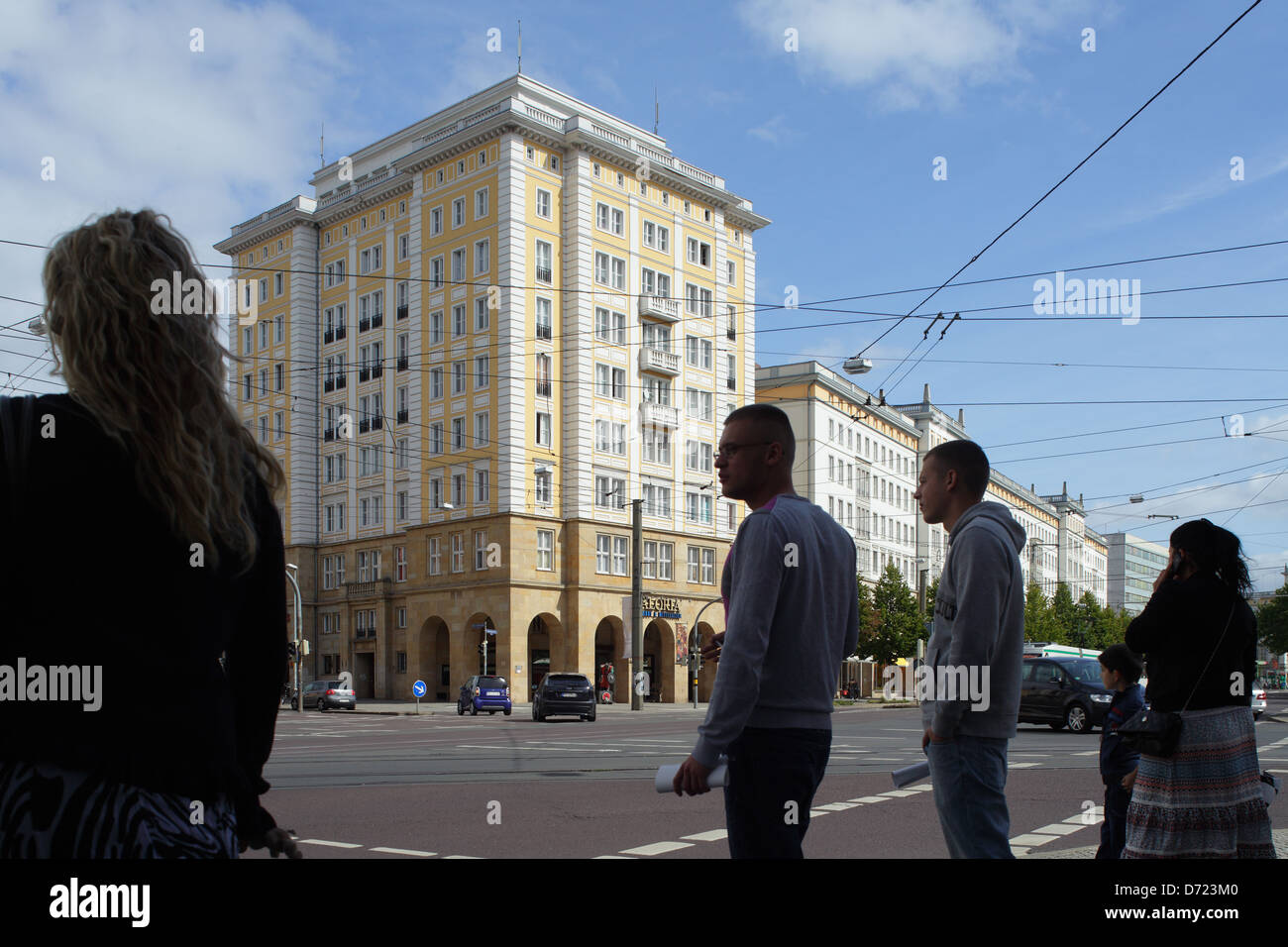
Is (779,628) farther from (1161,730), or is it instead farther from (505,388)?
(505,388)

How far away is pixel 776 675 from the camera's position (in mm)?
3787

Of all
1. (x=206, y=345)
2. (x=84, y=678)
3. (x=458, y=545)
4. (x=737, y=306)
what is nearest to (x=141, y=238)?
(x=206, y=345)

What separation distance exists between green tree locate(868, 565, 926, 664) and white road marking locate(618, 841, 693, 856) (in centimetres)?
5747

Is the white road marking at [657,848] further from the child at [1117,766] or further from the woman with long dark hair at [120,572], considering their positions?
the woman with long dark hair at [120,572]

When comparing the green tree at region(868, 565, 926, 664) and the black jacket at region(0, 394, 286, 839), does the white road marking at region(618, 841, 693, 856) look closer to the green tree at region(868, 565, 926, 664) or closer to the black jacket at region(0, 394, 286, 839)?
the black jacket at region(0, 394, 286, 839)

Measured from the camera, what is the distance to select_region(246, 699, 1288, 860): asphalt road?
8977mm

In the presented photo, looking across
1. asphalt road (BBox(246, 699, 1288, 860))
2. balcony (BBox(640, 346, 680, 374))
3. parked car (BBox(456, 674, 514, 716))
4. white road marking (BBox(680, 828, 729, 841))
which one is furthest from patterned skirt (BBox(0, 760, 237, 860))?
balcony (BBox(640, 346, 680, 374))

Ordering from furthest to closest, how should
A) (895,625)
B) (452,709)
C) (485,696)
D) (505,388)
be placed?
(895,625) → (505,388) → (452,709) → (485,696)

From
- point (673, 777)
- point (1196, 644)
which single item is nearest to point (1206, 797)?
point (1196, 644)

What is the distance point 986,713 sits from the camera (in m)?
4.39

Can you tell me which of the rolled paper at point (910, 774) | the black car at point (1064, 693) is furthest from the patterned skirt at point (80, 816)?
the black car at point (1064, 693)

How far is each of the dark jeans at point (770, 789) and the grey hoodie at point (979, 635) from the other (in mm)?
837

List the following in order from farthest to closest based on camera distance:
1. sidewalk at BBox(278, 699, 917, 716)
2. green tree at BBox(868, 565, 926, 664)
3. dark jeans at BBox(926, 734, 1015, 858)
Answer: green tree at BBox(868, 565, 926, 664)
sidewalk at BBox(278, 699, 917, 716)
dark jeans at BBox(926, 734, 1015, 858)

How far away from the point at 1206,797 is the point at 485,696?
138ft
